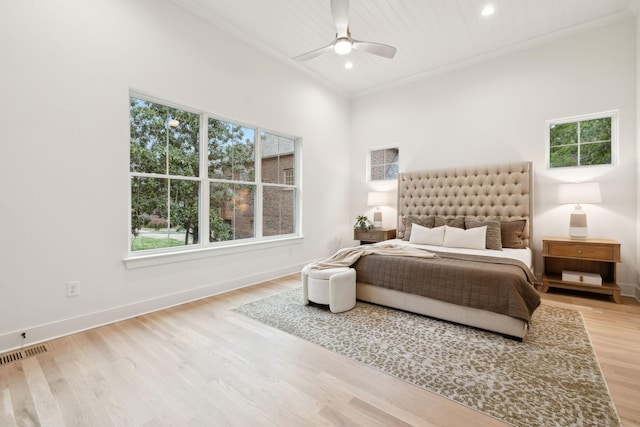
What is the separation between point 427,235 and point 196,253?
316 cm

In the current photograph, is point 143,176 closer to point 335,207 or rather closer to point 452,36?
point 335,207

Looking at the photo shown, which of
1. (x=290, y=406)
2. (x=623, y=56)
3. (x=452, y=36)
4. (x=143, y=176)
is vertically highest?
(x=452, y=36)

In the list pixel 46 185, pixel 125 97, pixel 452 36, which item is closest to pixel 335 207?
pixel 452 36

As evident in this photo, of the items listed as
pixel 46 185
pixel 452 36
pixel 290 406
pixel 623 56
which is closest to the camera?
pixel 290 406

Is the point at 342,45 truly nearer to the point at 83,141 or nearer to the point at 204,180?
the point at 204,180

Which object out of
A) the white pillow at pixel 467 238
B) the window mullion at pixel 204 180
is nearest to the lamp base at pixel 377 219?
the white pillow at pixel 467 238

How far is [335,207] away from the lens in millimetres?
5836

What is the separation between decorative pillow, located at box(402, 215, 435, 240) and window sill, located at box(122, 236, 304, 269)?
1872mm

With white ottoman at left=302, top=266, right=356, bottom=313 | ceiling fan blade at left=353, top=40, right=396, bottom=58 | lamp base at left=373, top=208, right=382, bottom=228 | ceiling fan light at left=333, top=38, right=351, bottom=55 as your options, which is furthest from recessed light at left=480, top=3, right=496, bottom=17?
white ottoman at left=302, top=266, right=356, bottom=313

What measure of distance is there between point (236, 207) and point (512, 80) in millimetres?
4510

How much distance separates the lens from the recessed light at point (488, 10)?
3.42m

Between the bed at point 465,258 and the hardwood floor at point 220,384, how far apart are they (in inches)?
29.1

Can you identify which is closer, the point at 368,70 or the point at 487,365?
the point at 487,365

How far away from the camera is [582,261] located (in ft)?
12.7
